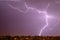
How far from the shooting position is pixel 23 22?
8.80 feet

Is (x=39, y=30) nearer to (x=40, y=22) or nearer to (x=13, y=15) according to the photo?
(x=40, y=22)

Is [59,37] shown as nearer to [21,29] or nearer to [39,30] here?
[39,30]

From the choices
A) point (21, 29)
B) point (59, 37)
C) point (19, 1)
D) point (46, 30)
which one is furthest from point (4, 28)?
point (59, 37)

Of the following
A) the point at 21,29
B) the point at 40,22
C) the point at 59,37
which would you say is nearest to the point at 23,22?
the point at 21,29

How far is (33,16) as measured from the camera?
8.79 ft

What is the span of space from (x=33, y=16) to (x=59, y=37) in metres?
0.63

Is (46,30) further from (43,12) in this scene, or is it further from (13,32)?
(13,32)

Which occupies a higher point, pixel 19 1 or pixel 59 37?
pixel 19 1

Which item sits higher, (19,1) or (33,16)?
(19,1)

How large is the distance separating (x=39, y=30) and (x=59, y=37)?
0.39 metres

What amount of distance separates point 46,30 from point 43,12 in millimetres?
349

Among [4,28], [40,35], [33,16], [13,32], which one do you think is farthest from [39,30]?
[4,28]

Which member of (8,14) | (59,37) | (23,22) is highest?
(8,14)

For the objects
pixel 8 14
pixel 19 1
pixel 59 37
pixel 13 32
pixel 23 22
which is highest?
pixel 19 1
